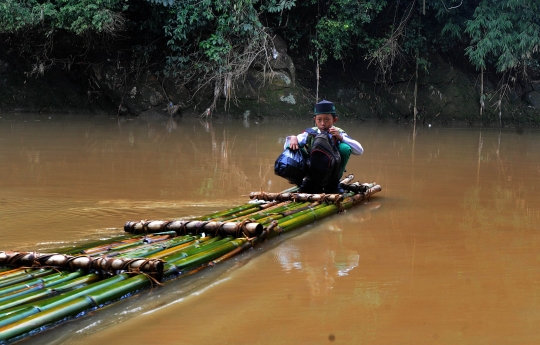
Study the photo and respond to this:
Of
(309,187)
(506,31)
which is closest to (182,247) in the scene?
(309,187)

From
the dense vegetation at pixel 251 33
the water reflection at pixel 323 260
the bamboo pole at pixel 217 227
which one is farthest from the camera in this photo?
the dense vegetation at pixel 251 33

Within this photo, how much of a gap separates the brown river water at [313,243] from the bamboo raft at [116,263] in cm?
6

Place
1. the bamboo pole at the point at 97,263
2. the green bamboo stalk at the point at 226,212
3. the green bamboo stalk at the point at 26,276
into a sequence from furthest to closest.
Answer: the green bamboo stalk at the point at 226,212 → the bamboo pole at the point at 97,263 → the green bamboo stalk at the point at 26,276

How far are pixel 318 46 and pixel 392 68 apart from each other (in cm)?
261

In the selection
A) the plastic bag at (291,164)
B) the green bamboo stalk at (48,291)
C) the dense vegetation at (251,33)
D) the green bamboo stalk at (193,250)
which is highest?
the dense vegetation at (251,33)

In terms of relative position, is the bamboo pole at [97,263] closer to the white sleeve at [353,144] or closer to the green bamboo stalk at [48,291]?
the green bamboo stalk at [48,291]

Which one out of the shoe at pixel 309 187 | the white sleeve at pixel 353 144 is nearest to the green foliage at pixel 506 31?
the white sleeve at pixel 353 144

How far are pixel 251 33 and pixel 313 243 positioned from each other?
10.4 m

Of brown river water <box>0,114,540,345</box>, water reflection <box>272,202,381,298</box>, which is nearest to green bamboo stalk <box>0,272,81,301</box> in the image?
brown river water <box>0,114,540,345</box>

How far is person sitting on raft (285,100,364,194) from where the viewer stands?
4.45m

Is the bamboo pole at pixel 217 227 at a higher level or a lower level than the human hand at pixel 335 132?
lower

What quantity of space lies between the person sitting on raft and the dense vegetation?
29.3ft

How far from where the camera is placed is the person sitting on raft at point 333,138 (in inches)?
175

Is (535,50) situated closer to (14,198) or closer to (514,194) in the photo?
(514,194)
